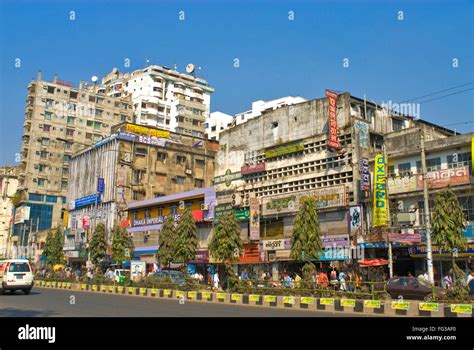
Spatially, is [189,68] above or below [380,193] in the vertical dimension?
above

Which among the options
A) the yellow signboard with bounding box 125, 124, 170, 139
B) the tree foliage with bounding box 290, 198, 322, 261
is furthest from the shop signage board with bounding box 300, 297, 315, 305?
the yellow signboard with bounding box 125, 124, 170, 139

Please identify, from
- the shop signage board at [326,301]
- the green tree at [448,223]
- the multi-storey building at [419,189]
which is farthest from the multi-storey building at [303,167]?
the shop signage board at [326,301]

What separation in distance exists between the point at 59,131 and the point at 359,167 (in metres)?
68.3

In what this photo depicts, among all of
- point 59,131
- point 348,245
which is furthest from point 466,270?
point 59,131

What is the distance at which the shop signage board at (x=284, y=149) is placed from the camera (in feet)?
135

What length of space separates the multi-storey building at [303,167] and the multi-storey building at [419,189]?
230cm

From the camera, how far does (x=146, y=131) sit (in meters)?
67.2

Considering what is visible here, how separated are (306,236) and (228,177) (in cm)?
2022

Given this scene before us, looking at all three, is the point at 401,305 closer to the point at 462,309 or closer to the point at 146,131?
the point at 462,309

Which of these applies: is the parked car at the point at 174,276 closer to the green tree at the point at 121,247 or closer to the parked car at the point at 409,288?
the parked car at the point at 409,288

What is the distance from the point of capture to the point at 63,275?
45.9m

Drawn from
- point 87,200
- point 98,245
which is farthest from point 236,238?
point 87,200
